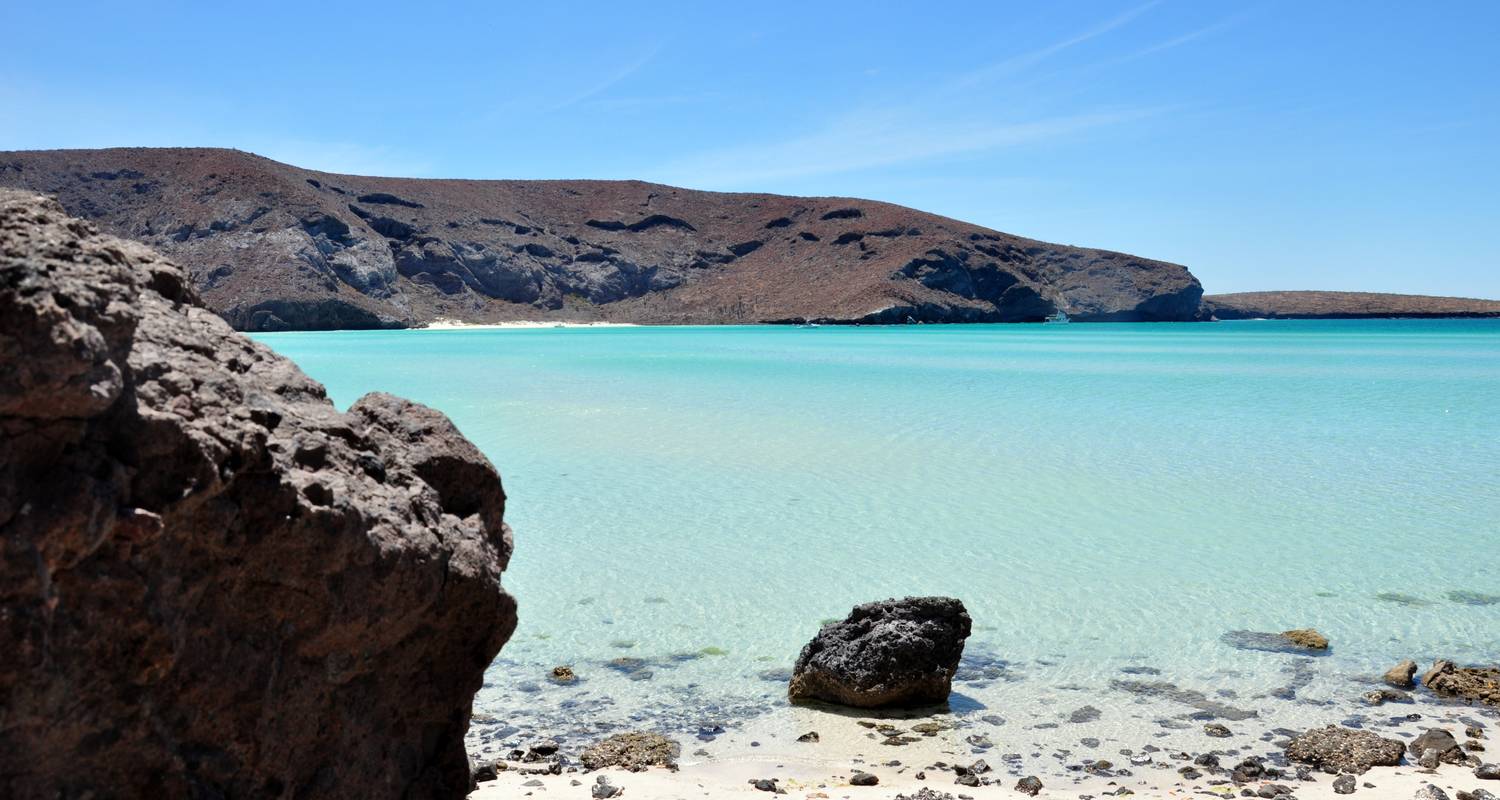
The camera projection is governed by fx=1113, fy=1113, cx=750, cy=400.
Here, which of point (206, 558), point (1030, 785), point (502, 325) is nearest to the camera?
point (206, 558)

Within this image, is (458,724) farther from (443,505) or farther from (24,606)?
(24,606)

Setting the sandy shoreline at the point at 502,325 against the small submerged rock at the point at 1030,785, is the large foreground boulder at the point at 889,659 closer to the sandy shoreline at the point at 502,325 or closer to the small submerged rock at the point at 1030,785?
the small submerged rock at the point at 1030,785

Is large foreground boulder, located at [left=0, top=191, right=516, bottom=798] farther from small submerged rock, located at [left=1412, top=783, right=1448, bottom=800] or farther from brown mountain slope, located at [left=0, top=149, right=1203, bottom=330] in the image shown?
brown mountain slope, located at [left=0, top=149, right=1203, bottom=330]

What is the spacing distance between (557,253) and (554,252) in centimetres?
29

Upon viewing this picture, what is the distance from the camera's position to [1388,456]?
590 inches

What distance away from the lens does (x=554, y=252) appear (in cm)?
10294

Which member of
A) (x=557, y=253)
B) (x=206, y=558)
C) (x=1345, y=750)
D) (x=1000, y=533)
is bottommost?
(x=1000, y=533)

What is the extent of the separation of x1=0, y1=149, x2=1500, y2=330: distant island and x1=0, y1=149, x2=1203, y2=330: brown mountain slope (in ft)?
0.65

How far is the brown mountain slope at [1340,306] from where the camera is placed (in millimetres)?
149750

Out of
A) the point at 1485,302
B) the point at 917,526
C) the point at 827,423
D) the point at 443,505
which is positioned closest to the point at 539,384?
the point at 827,423

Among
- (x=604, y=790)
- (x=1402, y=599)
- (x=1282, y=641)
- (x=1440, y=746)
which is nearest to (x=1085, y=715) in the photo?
(x=1440, y=746)

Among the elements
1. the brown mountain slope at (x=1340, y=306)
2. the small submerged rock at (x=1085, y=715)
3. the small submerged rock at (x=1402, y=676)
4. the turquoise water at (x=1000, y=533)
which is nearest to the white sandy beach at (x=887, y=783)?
the small submerged rock at (x=1085, y=715)

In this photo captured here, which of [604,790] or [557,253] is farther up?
[557,253]

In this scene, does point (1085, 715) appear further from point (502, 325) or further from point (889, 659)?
point (502, 325)
